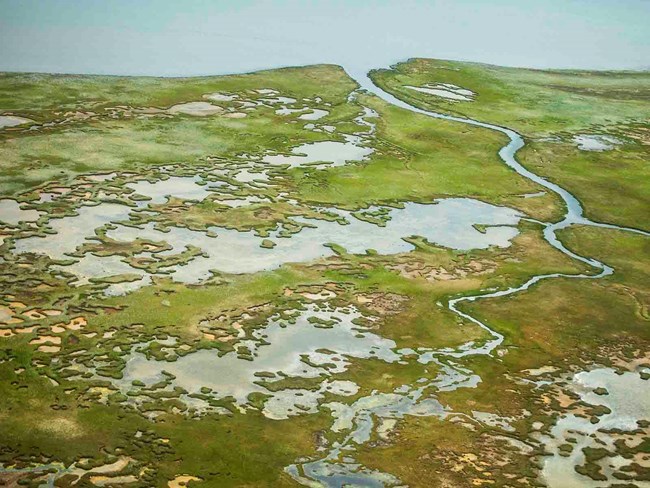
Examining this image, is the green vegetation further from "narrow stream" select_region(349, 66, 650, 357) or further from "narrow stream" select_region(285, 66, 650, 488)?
"narrow stream" select_region(285, 66, 650, 488)

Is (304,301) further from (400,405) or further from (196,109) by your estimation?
(196,109)

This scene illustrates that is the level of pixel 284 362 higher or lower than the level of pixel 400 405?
higher

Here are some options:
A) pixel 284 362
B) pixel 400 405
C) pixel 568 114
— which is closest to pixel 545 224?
pixel 400 405

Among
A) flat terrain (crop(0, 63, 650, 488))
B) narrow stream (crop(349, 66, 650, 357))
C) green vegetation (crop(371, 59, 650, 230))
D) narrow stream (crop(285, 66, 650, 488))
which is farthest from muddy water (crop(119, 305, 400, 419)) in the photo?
green vegetation (crop(371, 59, 650, 230))

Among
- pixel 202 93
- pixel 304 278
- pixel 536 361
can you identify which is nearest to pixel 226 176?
pixel 304 278

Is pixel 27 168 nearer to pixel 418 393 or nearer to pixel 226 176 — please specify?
pixel 226 176

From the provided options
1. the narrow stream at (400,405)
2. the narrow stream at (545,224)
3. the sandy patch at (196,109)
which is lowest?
the narrow stream at (400,405)

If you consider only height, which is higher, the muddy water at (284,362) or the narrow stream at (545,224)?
the narrow stream at (545,224)

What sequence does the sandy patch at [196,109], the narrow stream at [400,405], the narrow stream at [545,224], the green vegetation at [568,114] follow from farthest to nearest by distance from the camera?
the sandy patch at [196,109] < the green vegetation at [568,114] < the narrow stream at [545,224] < the narrow stream at [400,405]

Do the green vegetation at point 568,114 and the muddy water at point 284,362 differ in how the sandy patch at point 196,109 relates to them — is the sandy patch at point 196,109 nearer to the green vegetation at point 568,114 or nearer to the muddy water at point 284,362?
the green vegetation at point 568,114

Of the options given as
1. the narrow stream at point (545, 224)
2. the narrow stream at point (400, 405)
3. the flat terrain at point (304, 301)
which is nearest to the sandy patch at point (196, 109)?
the flat terrain at point (304, 301)
